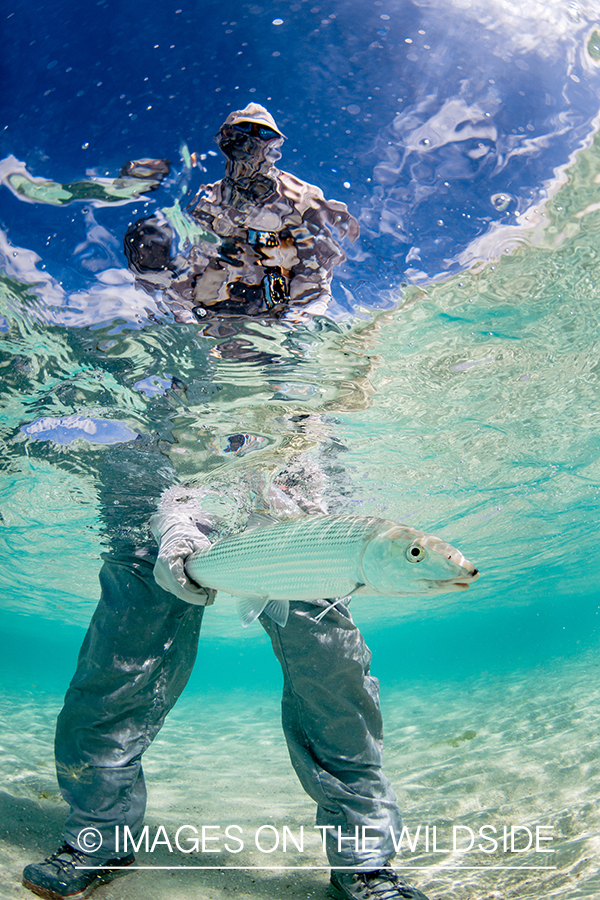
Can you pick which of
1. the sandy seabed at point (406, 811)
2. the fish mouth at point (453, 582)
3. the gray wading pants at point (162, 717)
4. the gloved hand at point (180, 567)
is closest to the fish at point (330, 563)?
the fish mouth at point (453, 582)

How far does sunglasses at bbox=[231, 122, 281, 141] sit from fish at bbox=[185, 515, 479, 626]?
9.74ft

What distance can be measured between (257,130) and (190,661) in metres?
5.06

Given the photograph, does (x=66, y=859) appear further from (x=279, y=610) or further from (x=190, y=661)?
Answer: (x=279, y=610)

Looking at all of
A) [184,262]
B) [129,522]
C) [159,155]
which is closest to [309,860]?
[184,262]

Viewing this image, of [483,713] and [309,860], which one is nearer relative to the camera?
[309,860]

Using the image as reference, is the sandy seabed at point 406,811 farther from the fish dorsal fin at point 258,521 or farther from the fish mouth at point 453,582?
the fish mouth at point 453,582

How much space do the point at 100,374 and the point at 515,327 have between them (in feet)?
20.1

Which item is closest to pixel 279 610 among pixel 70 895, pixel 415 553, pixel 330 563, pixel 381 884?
pixel 330 563

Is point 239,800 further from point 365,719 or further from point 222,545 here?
point 222,545

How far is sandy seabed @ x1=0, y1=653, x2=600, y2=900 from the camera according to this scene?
416 centimetres

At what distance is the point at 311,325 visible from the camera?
18.9 ft

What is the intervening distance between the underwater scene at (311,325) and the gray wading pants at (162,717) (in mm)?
230

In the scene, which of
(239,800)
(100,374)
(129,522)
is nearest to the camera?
(100,374)

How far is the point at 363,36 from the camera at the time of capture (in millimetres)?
3285
